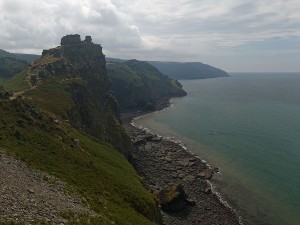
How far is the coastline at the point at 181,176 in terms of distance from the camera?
97062 mm

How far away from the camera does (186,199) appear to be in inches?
4077

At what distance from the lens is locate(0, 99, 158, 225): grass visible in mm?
52856

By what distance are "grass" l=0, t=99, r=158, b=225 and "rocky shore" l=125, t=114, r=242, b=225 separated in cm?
2638

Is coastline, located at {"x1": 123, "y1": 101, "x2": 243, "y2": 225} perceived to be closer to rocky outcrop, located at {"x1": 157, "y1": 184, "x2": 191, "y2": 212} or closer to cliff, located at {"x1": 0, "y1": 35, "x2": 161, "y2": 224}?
rocky outcrop, located at {"x1": 157, "y1": 184, "x2": 191, "y2": 212}

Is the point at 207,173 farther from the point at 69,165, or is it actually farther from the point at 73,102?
the point at 69,165

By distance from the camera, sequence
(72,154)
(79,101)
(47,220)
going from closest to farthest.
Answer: (47,220) < (72,154) < (79,101)

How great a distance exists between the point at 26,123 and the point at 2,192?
37.4m

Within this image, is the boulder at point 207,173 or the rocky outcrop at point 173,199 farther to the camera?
the boulder at point 207,173

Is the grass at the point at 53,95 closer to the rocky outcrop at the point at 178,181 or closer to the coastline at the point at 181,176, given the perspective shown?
the coastline at the point at 181,176

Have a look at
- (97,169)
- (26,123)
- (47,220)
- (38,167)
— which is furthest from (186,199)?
(47,220)

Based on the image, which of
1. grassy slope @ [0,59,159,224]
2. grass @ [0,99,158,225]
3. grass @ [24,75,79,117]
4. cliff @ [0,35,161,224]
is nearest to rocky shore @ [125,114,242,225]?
cliff @ [0,35,161,224]

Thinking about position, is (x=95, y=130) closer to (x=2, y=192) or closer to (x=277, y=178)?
(x=277, y=178)

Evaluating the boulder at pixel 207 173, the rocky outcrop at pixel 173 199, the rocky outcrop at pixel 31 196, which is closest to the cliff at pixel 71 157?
the rocky outcrop at pixel 31 196

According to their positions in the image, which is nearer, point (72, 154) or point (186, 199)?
point (72, 154)
